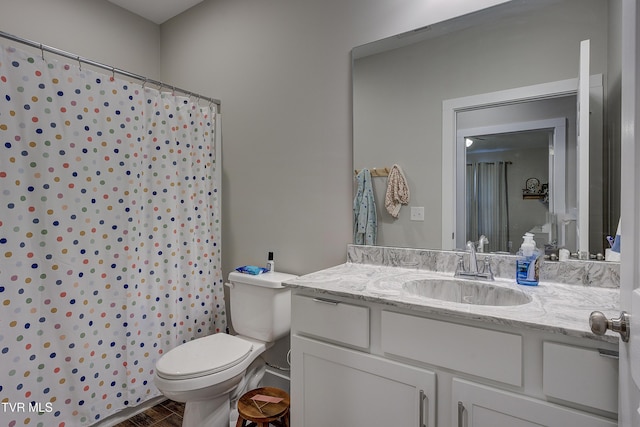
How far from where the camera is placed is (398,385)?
114 centimetres

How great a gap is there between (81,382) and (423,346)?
169 cm

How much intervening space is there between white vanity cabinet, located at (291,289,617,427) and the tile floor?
3.05ft

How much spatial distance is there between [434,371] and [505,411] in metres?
0.21

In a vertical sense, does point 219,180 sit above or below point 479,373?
above

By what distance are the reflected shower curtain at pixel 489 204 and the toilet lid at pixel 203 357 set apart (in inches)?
48.9

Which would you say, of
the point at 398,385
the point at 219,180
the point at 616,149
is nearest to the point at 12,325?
the point at 219,180

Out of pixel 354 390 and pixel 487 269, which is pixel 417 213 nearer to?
pixel 487 269

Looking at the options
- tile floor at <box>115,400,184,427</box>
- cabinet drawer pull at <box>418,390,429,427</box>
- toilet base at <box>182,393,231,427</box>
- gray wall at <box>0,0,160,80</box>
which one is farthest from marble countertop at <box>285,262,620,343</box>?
gray wall at <box>0,0,160,80</box>

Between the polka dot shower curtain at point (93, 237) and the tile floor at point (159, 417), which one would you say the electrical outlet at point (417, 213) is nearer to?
the polka dot shower curtain at point (93, 237)

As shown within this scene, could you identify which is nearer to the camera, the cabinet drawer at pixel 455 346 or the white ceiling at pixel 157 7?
the cabinet drawer at pixel 455 346

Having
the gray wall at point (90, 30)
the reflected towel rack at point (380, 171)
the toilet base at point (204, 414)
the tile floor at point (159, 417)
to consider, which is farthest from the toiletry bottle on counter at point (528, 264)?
the gray wall at point (90, 30)

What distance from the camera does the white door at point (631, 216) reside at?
634 millimetres

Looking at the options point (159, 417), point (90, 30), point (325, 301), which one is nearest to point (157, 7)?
point (90, 30)

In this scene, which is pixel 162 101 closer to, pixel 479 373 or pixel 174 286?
pixel 174 286
